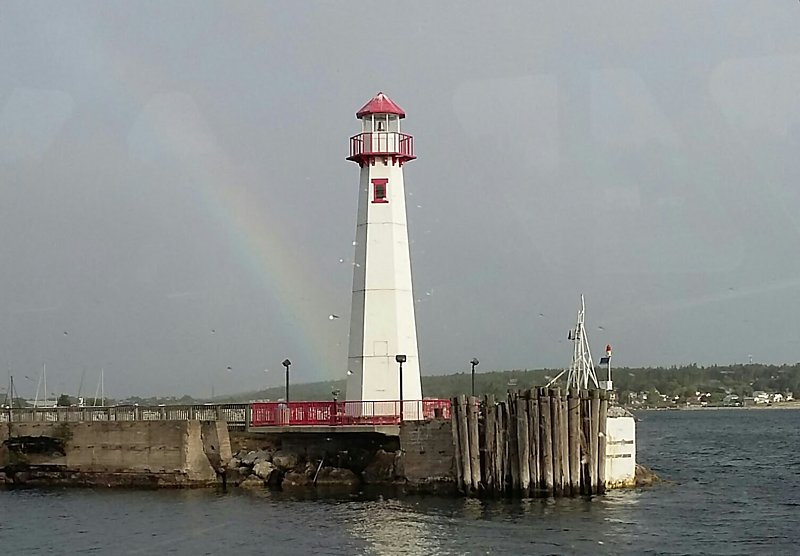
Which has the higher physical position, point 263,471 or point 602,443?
point 602,443

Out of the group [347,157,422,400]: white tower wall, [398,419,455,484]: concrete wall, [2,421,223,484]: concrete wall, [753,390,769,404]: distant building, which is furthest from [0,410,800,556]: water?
[753,390,769,404]: distant building

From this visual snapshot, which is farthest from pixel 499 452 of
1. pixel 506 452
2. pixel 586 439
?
pixel 586 439

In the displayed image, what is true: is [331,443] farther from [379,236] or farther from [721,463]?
[721,463]

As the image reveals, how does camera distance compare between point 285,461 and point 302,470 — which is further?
point 285,461

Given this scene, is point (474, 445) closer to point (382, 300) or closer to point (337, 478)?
point (337, 478)

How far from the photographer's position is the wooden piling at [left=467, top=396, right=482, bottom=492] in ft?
123

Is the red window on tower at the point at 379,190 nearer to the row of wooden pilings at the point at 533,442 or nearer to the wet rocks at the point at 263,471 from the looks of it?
the row of wooden pilings at the point at 533,442

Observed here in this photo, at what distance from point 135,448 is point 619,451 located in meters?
17.3

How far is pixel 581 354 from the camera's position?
41875 mm

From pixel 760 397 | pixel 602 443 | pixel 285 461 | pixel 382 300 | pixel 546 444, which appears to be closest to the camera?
pixel 546 444

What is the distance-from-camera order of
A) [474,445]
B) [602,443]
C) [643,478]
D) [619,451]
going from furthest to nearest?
[643,478]
[619,451]
[602,443]
[474,445]

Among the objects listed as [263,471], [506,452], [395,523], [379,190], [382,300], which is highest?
[379,190]

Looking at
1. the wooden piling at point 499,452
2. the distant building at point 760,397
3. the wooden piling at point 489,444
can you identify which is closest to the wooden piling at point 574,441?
the wooden piling at point 499,452

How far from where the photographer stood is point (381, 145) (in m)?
41.9
